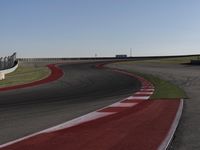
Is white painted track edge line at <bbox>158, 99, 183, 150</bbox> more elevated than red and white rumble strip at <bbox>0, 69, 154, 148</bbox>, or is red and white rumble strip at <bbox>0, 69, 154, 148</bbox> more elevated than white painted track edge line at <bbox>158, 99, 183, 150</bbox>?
white painted track edge line at <bbox>158, 99, 183, 150</bbox>

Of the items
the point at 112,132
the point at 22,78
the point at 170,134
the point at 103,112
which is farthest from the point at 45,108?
the point at 22,78

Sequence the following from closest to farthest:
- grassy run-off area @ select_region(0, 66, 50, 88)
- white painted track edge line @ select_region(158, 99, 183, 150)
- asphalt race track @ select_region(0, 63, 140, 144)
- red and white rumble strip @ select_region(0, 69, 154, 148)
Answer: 1. white painted track edge line @ select_region(158, 99, 183, 150)
2. red and white rumble strip @ select_region(0, 69, 154, 148)
3. asphalt race track @ select_region(0, 63, 140, 144)
4. grassy run-off area @ select_region(0, 66, 50, 88)

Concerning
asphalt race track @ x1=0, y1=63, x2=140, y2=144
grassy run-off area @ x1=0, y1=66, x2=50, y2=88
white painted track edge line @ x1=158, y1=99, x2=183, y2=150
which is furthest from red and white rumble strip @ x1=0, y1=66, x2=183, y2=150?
grassy run-off area @ x1=0, y1=66, x2=50, y2=88

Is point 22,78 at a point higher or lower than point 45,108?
lower

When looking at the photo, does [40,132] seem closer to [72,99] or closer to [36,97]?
[72,99]

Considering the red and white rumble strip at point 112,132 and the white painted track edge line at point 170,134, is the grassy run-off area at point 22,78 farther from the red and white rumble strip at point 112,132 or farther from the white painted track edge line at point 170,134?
the white painted track edge line at point 170,134

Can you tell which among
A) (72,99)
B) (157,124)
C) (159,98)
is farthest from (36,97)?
(157,124)

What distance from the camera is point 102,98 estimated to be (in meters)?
17.1

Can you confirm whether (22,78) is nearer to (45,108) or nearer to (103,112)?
(45,108)

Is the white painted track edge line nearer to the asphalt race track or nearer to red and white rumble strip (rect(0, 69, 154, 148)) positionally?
red and white rumble strip (rect(0, 69, 154, 148))

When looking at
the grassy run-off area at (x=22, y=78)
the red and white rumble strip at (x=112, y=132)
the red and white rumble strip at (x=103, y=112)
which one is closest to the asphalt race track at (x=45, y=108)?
the red and white rumble strip at (x=103, y=112)

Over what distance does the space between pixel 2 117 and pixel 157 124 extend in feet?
14.0

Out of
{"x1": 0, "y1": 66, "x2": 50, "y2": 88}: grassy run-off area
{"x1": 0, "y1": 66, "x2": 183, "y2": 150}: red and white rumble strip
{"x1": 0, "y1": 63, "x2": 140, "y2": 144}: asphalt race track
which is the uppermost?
{"x1": 0, "y1": 66, "x2": 183, "y2": 150}: red and white rumble strip

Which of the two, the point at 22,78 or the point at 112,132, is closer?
the point at 112,132
